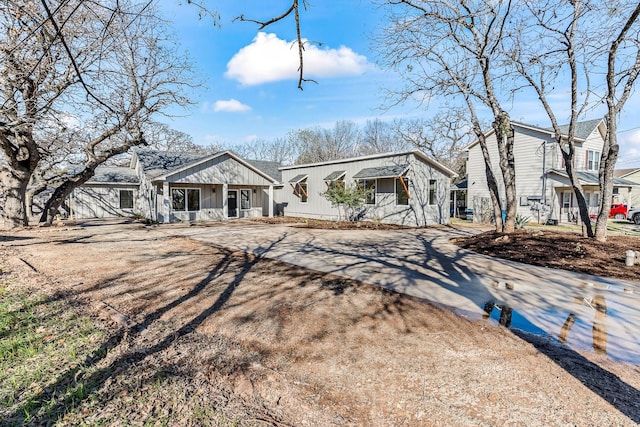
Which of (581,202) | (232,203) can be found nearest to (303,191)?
(232,203)

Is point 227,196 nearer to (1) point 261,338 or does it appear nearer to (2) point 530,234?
(2) point 530,234

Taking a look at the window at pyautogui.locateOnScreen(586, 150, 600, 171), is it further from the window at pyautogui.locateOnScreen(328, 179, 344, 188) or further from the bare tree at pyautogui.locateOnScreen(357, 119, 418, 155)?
the bare tree at pyautogui.locateOnScreen(357, 119, 418, 155)

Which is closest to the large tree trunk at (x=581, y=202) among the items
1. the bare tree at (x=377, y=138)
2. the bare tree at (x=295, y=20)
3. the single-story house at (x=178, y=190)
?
the bare tree at (x=295, y=20)

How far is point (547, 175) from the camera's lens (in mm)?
19250

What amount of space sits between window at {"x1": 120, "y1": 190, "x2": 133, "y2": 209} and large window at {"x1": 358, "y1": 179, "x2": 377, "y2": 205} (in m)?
16.1

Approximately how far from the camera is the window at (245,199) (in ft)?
70.3

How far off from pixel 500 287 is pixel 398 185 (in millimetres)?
11381

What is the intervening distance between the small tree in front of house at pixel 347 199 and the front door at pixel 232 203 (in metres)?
6.07

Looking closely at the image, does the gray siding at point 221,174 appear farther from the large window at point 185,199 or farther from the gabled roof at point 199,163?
the large window at point 185,199

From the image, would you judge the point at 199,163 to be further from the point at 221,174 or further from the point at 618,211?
the point at 618,211

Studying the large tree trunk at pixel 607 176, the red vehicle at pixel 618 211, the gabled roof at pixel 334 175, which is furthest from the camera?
the red vehicle at pixel 618 211

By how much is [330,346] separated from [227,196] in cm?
1775

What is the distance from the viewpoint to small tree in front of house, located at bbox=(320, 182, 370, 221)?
17.1 m

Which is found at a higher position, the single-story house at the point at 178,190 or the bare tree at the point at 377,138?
the bare tree at the point at 377,138
